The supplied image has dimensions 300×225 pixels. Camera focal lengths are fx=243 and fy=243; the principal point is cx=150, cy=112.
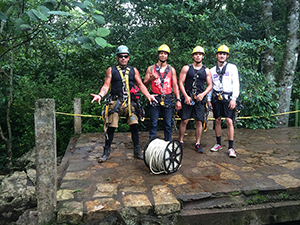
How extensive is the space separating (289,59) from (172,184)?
24.7 ft

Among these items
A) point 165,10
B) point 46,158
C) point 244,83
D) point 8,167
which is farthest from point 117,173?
point 244,83

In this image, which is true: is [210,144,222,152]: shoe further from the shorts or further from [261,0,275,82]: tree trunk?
[261,0,275,82]: tree trunk

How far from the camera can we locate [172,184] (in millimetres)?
3729

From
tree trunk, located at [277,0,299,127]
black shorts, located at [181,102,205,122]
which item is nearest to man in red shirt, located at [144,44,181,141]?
black shorts, located at [181,102,205,122]

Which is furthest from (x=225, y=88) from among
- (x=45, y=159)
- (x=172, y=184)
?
(x=45, y=159)

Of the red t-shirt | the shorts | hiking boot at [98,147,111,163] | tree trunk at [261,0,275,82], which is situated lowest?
hiking boot at [98,147,111,163]

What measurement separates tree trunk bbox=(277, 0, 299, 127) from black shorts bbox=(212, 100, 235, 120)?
4.32 metres

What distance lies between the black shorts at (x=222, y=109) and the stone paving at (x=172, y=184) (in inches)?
33.8

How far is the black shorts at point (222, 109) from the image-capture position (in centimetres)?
517

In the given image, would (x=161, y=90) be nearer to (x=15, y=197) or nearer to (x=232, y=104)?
(x=232, y=104)

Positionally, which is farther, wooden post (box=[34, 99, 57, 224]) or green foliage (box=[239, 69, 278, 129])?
green foliage (box=[239, 69, 278, 129])

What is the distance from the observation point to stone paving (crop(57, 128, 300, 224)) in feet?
10.0

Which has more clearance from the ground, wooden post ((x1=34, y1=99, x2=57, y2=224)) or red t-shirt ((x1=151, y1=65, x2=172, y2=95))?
red t-shirt ((x1=151, y1=65, x2=172, y2=95))

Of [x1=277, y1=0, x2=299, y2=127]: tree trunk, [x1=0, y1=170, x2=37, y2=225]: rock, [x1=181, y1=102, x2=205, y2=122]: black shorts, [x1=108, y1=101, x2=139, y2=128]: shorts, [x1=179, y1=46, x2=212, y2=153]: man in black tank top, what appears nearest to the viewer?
[x1=0, y1=170, x2=37, y2=225]: rock
